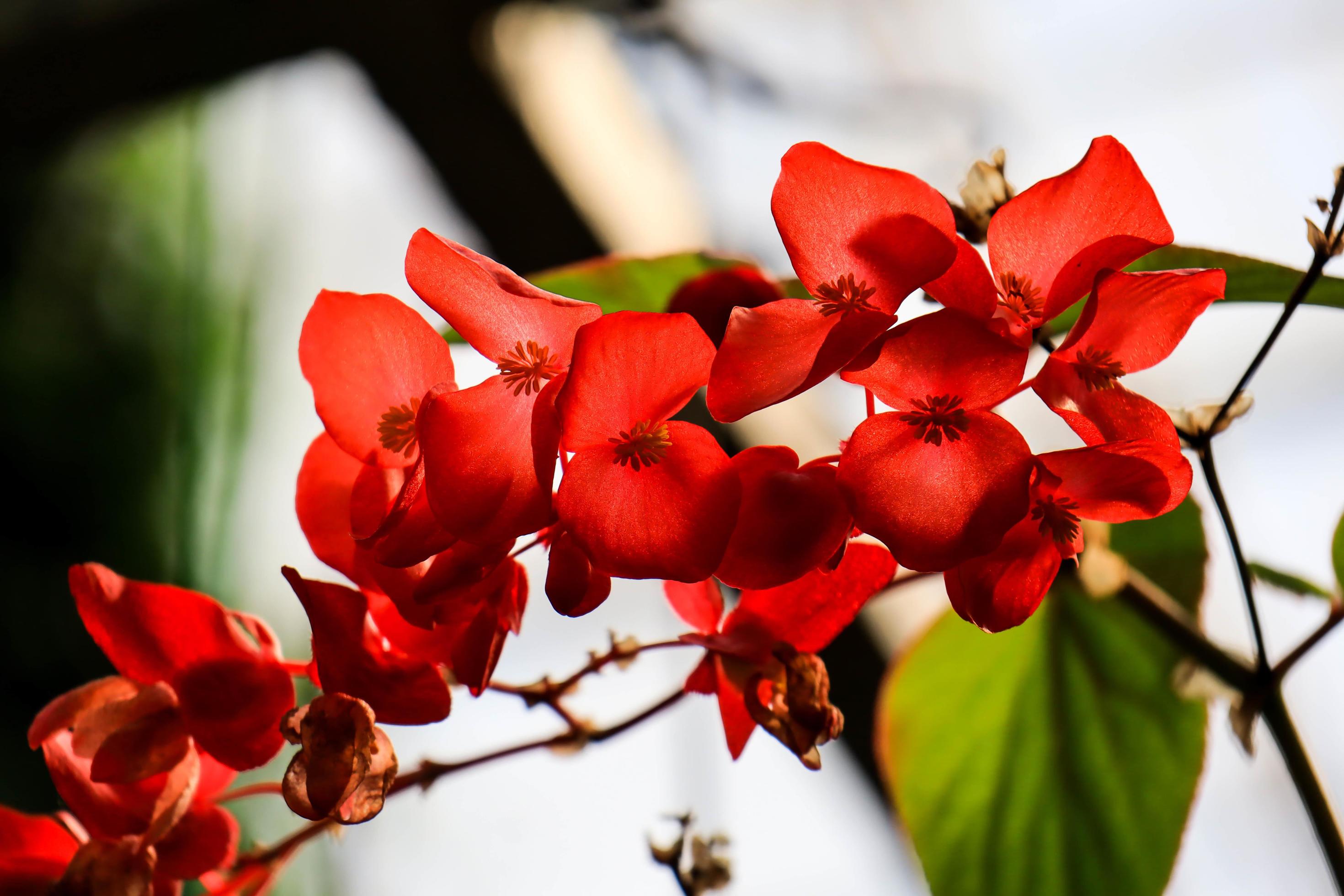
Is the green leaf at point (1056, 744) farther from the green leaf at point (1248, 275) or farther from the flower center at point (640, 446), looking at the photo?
the flower center at point (640, 446)

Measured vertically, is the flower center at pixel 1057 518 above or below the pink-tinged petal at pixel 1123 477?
below

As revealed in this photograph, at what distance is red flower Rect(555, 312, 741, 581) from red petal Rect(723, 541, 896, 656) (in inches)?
1.7

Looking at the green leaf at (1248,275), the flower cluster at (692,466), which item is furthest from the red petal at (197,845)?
the green leaf at (1248,275)

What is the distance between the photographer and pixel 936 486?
0.16 metres

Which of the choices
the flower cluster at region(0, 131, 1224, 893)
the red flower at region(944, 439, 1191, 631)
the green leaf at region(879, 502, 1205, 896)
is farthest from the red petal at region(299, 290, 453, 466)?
the green leaf at region(879, 502, 1205, 896)

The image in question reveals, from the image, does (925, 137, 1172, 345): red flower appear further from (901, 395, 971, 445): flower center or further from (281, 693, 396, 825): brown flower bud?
(281, 693, 396, 825): brown flower bud

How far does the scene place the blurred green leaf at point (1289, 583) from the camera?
12.2 inches

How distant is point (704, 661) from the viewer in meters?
0.21

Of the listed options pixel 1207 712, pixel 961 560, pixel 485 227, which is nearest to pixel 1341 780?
pixel 1207 712

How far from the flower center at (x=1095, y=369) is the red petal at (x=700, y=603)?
0.08 meters

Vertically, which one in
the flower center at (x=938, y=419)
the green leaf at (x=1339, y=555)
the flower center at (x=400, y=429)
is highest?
the flower center at (x=938, y=419)

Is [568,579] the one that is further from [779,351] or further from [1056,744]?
[1056,744]

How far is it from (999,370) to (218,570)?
0.43 metres

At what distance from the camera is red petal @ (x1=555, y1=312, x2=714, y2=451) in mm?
153
